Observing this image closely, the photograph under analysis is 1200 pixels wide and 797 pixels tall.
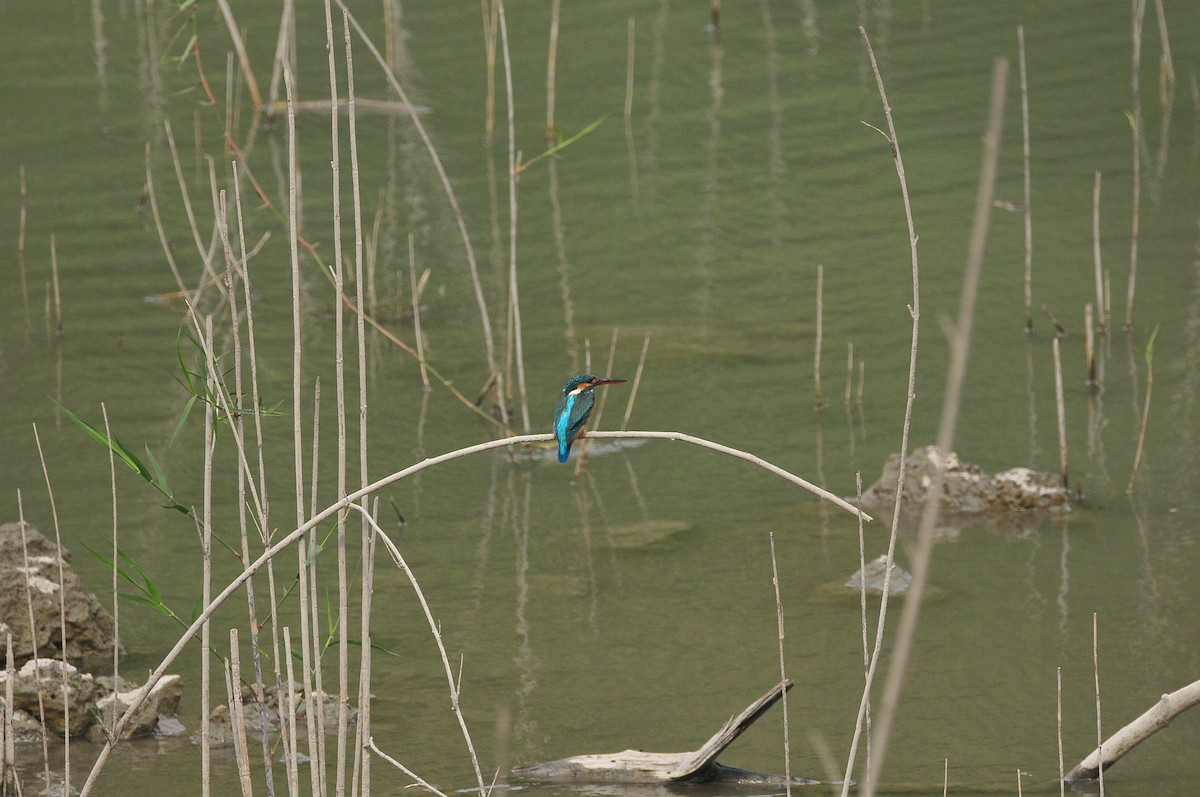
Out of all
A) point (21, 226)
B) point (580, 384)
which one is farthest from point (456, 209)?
point (21, 226)

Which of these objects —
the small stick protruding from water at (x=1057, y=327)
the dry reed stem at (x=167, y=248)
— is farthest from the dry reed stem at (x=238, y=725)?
the small stick protruding from water at (x=1057, y=327)

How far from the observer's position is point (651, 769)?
165 inches

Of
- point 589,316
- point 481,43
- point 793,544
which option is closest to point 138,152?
point 481,43

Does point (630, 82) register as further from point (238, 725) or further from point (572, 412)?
point (238, 725)

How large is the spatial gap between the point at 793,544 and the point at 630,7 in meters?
9.36

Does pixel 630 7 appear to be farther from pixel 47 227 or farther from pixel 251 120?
pixel 47 227

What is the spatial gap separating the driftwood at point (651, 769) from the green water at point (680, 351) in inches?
7.1

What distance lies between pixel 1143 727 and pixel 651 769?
4.36ft

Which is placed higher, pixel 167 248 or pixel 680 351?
pixel 167 248

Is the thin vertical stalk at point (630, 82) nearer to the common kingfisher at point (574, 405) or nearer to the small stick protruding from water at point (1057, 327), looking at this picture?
the small stick protruding from water at point (1057, 327)

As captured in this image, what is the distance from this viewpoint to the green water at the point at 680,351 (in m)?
4.94

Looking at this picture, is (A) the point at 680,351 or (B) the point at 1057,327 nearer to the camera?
(B) the point at 1057,327

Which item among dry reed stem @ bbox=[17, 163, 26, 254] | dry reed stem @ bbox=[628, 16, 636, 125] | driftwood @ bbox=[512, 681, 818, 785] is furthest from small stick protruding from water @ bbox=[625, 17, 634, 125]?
driftwood @ bbox=[512, 681, 818, 785]

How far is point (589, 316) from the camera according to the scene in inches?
338
